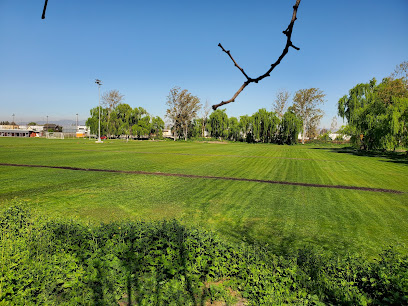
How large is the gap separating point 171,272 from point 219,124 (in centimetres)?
7136

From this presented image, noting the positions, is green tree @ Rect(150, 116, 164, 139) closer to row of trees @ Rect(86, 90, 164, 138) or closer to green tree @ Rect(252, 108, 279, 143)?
row of trees @ Rect(86, 90, 164, 138)

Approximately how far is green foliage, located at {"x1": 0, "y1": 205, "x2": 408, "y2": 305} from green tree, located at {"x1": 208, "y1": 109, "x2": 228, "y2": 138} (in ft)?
229

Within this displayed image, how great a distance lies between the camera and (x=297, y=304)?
3.27 m

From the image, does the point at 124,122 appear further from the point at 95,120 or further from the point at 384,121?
the point at 384,121

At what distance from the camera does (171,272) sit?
3848 millimetres

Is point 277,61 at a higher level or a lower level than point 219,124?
lower

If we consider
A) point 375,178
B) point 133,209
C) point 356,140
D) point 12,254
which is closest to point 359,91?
point 356,140

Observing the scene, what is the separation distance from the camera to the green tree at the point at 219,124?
242 ft

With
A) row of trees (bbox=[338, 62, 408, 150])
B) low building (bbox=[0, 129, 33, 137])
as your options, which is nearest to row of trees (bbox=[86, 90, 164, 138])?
low building (bbox=[0, 129, 33, 137])

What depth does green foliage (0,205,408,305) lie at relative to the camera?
3400mm

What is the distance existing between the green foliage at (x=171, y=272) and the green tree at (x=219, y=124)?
69758mm

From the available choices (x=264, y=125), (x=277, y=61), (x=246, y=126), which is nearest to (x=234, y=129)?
(x=246, y=126)

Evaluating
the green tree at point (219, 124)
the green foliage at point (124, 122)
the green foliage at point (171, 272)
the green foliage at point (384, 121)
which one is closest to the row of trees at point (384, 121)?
the green foliage at point (384, 121)

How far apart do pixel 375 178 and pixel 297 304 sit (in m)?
13.3
